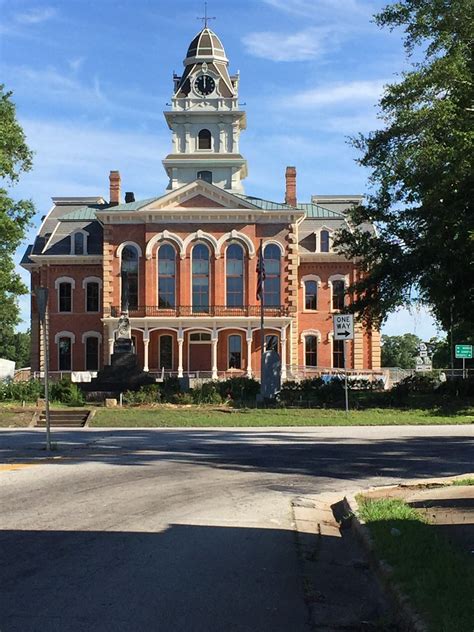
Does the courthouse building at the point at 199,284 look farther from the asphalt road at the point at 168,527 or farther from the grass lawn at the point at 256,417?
the asphalt road at the point at 168,527

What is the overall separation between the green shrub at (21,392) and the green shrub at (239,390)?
772cm

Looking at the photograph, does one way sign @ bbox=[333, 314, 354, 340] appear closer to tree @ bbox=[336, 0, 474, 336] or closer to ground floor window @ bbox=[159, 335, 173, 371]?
tree @ bbox=[336, 0, 474, 336]

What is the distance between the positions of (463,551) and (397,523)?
1.39 metres

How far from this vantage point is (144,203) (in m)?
58.2

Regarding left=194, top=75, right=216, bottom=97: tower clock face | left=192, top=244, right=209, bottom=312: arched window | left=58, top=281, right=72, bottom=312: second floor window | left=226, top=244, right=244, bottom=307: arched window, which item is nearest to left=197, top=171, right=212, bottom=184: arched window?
left=194, top=75, right=216, bottom=97: tower clock face

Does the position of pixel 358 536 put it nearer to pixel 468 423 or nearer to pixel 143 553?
pixel 143 553

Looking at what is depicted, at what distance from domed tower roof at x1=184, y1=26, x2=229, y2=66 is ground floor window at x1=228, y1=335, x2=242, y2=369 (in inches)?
905

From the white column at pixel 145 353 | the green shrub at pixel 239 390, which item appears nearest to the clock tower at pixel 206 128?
the white column at pixel 145 353

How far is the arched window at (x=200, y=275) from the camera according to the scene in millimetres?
58219

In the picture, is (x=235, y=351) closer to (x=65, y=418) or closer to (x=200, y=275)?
(x=200, y=275)

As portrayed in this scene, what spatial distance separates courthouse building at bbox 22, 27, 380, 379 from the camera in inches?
2258

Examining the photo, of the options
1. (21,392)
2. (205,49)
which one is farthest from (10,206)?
(205,49)

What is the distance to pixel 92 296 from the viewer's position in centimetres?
6241

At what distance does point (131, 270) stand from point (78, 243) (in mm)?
6536
